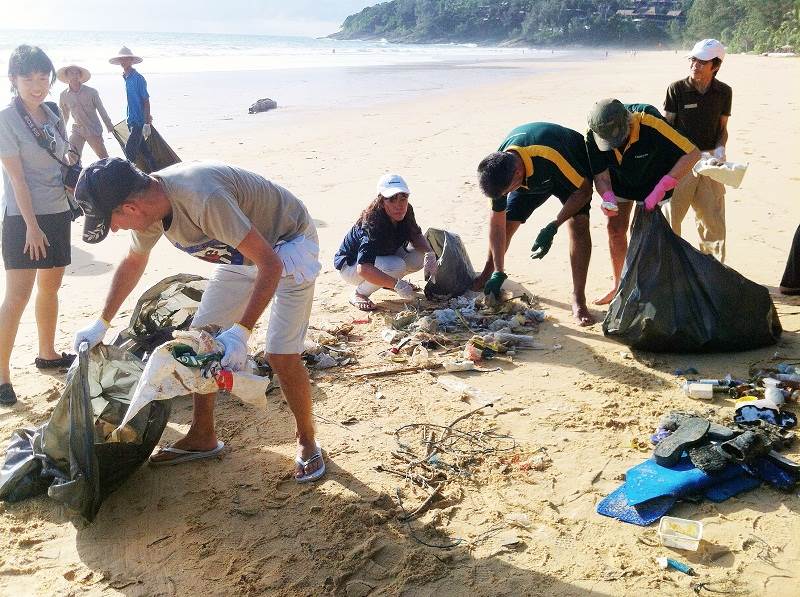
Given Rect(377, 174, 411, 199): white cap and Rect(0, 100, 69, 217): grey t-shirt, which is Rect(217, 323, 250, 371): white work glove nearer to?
Rect(0, 100, 69, 217): grey t-shirt

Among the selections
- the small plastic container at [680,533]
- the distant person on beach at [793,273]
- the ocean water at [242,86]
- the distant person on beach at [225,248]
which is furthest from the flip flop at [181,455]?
the ocean water at [242,86]

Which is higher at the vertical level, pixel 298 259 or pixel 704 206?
pixel 298 259

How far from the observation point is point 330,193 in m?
7.93

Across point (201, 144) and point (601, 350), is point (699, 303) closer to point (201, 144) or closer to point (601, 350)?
point (601, 350)

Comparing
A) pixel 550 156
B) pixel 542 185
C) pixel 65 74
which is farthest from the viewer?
pixel 65 74

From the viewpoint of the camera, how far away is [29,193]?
12.2 feet

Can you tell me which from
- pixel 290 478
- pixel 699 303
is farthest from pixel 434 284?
pixel 290 478

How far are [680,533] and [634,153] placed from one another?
2.64 m

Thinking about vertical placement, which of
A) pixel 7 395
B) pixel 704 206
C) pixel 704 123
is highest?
pixel 704 123

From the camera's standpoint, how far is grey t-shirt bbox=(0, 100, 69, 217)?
3.61 metres

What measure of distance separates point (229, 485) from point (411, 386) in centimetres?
120

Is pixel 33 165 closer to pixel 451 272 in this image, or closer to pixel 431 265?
pixel 431 265

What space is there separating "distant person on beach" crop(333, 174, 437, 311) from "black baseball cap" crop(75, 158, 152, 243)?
8.13 feet

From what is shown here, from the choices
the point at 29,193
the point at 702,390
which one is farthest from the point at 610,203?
the point at 29,193
